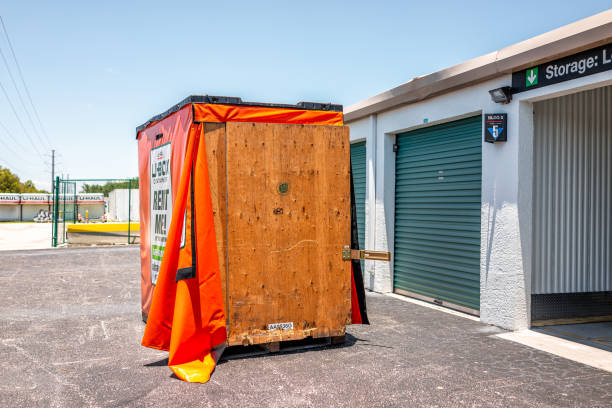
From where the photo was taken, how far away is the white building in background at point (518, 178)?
19.7 feet

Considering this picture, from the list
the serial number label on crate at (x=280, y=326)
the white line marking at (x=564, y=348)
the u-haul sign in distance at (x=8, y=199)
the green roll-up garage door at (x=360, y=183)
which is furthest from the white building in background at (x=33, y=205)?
the white line marking at (x=564, y=348)

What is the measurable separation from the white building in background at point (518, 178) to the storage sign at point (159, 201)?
13.6 feet

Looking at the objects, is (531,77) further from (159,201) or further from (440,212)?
(159,201)

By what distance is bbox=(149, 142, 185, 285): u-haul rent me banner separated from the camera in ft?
19.6

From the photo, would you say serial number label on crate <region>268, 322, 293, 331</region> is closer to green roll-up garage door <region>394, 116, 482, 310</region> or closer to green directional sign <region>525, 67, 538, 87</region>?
green roll-up garage door <region>394, 116, 482, 310</region>

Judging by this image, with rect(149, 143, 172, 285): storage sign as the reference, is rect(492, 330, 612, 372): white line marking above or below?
below

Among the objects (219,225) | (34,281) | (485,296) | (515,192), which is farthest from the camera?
(34,281)

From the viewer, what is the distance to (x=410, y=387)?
434cm

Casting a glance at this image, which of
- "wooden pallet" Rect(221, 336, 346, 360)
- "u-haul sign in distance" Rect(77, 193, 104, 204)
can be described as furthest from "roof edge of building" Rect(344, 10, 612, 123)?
"u-haul sign in distance" Rect(77, 193, 104, 204)

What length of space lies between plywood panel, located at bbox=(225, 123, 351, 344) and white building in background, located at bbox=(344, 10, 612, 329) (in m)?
2.28

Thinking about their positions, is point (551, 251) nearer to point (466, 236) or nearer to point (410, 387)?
point (466, 236)

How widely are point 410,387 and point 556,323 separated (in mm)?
3385

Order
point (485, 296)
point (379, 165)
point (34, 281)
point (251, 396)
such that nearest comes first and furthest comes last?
point (251, 396)
point (485, 296)
point (379, 165)
point (34, 281)

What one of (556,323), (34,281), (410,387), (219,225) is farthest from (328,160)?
(34,281)
